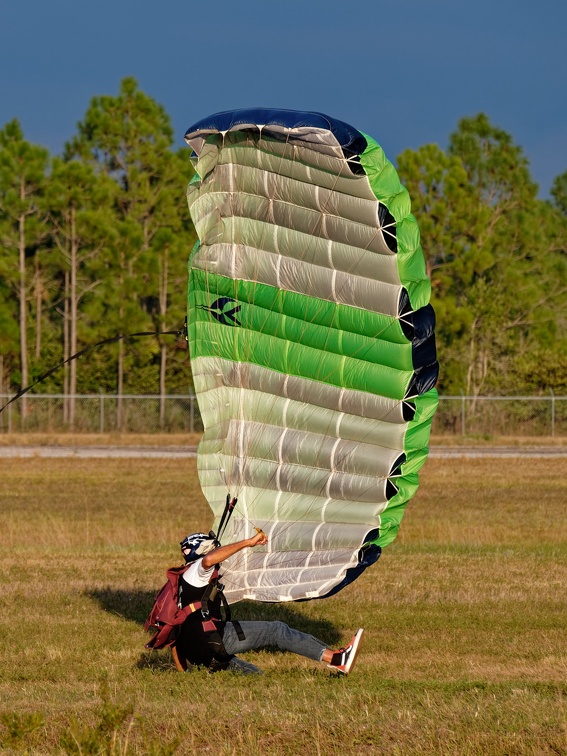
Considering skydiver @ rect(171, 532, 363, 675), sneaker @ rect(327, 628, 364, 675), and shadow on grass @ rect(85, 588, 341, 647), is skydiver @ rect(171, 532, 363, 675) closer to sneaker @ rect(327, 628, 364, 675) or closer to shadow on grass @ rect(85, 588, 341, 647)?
sneaker @ rect(327, 628, 364, 675)

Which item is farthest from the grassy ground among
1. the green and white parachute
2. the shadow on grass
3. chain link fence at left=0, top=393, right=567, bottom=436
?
chain link fence at left=0, top=393, right=567, bottom=436

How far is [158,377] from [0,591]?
46.0 meters

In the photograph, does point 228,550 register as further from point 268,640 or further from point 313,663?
point 313,663

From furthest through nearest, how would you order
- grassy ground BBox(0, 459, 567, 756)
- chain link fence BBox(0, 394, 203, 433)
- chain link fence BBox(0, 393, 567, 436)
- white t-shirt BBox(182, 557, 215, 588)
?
chain link fence BBox(0, 394, 203, 433), chain link fence BBox(0, 393, 567, 436), white t-shirt BBox(182, 557, 215, 588), grassy ground BBox(0, 459, 567, 756)

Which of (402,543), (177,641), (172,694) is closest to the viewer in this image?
(172,694)

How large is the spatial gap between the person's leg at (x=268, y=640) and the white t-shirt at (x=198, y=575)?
639 millimetres

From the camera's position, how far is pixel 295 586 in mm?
10539

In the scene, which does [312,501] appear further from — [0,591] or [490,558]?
[490,558]

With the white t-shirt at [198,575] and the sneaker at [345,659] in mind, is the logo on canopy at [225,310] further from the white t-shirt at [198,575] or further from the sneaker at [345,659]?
the sneaker at [345,659]

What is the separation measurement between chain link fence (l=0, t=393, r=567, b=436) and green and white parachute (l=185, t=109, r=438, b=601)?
40.7 meters

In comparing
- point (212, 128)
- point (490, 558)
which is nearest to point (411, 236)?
point (212, 128)

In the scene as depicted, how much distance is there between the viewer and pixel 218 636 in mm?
10211

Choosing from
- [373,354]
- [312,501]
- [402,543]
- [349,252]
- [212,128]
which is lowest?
[402,543]

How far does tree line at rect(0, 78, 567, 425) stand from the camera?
5700 cm
